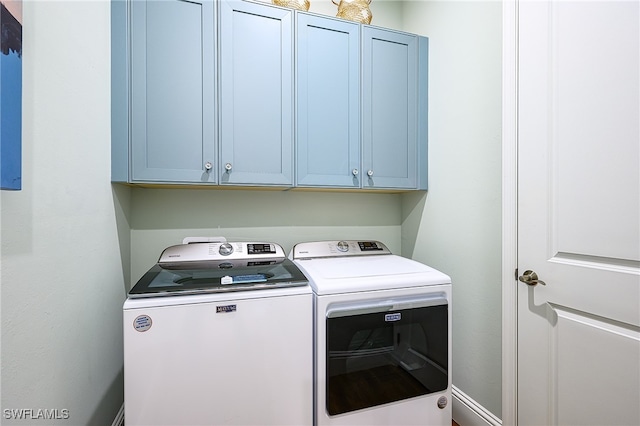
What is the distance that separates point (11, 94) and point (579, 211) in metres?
1.79

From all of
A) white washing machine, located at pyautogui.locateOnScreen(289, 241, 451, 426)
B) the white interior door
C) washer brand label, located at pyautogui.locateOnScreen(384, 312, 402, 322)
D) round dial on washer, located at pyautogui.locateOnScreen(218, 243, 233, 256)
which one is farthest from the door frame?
round dial on washer, located at pyautogui.locateOnScreen(218, 243, 233, 256)

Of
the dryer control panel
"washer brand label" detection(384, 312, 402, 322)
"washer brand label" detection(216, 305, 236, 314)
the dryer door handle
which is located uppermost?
the dryer control panel

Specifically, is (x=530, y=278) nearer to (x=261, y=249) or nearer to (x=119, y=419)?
(x=261, y=249)

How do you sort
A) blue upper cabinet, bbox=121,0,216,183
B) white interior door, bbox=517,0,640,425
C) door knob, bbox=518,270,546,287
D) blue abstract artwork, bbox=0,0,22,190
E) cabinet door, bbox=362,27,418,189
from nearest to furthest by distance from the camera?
blue abstract artwork, bbox=0,0,22,190, white interior door, bbox=517,0,640,425, door knob, bbox=518,270,546,287, blue upper cabinet, bbox=121,0,216,183, cabinet door, bbox=362,27,418,189

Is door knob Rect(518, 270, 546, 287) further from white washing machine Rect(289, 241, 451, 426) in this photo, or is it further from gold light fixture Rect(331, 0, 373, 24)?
gold light fixture Rect(331, 0, 373, 24)

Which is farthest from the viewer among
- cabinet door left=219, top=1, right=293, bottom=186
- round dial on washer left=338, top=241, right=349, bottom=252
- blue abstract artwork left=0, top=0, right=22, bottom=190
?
round dial on washer left=338, top=241, right=349, bottom=252

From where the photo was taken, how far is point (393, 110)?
5.98ft

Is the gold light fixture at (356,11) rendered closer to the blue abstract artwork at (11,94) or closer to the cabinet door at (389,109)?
the cabinet door at (389,109)

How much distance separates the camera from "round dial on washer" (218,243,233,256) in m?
1.63

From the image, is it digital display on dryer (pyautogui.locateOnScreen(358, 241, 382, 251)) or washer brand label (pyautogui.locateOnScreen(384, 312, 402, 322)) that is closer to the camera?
washer brand label (pyautogui.locateOnScreen(384, 312, 402, 322))

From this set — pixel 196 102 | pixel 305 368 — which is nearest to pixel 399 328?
pixel 305 368

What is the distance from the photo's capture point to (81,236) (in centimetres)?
110

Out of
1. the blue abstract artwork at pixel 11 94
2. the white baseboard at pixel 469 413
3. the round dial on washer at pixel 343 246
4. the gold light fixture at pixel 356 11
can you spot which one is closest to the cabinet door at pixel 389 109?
the gold light fixture at pixel 356 11

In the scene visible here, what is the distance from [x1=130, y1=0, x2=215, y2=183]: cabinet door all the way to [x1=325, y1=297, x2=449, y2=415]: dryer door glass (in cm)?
101
